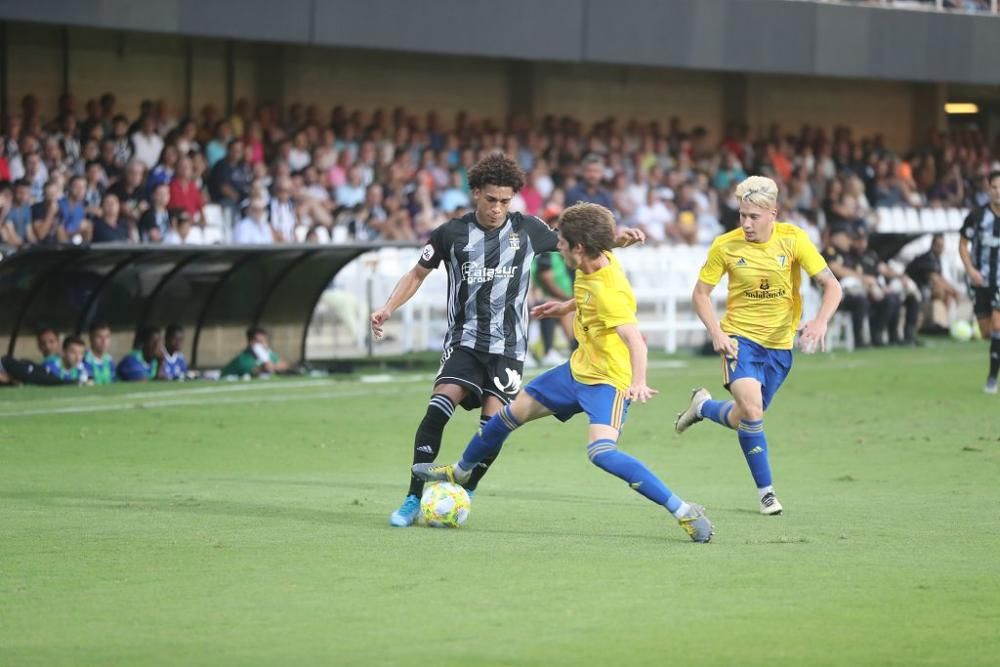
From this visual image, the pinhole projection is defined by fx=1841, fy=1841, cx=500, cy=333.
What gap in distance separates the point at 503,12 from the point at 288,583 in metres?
21.0

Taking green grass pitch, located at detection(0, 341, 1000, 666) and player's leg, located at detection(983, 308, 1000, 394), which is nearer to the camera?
green grass pitch, located at detection(0, 341, 1000, 666)

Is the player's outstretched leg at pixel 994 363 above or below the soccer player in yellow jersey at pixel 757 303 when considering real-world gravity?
below

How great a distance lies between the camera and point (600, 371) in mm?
9234

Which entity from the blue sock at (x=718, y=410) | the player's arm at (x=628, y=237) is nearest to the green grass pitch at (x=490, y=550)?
the blue sock at (x=718, y=410)

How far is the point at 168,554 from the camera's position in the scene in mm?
8711

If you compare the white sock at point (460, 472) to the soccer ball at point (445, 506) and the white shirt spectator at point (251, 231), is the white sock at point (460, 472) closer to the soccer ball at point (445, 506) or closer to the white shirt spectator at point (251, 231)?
the soccer ball at point (445, 506)

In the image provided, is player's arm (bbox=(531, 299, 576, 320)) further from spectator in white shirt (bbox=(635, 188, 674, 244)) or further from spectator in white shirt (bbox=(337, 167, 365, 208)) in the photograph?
spectator in white shirt (bbox=(635, 188, 674, 244))

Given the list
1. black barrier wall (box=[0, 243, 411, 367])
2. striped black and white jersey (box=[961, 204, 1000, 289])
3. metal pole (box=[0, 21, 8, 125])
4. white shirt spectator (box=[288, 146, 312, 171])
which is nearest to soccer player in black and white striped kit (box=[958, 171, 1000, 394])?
striped black and white jersey (box=[961, 204, 1000, 289])

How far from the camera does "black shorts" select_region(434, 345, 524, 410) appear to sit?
32.6 feet

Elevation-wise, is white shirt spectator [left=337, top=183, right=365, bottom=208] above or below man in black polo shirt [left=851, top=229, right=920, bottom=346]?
above

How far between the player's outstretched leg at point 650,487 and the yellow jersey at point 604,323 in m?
0.36

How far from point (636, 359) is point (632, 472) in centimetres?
57

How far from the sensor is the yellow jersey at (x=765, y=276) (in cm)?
1077

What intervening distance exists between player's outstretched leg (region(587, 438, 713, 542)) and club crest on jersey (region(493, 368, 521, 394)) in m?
1.03
